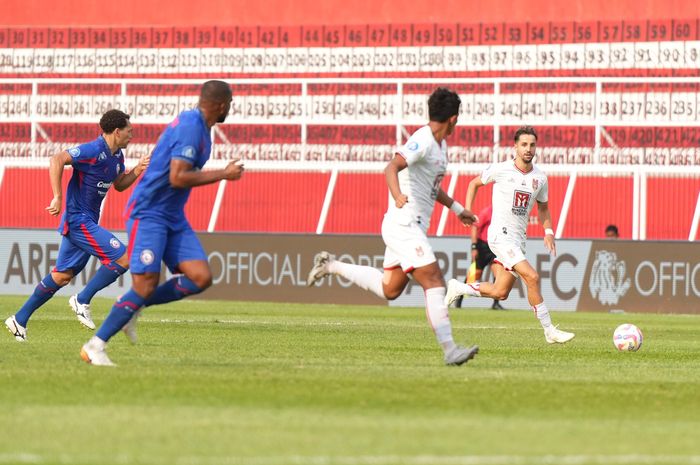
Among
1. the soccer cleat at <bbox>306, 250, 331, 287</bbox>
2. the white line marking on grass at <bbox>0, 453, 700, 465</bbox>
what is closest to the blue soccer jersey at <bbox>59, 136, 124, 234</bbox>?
the soccer cleat at <bbox>306, 250, 331, 287</bbox>

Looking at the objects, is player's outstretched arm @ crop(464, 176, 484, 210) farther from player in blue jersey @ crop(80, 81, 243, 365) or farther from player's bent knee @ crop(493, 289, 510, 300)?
player in blue jersey @ crop(80, 81, 243, 365)

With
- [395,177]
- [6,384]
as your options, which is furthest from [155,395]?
[395,177]

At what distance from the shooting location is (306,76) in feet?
125

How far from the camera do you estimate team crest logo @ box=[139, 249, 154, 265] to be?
34.2 ft

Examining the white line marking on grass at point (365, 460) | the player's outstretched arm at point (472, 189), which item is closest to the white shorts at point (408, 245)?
the white line marking on grass at point (365, 460)

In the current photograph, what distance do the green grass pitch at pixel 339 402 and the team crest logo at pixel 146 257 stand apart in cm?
74

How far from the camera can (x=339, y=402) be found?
8.94 meters

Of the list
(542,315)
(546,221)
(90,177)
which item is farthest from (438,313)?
(90,177)

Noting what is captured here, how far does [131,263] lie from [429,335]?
22.0 ft

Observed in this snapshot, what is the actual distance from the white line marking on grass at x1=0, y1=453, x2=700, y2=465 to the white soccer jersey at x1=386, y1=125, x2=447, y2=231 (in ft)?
15.6

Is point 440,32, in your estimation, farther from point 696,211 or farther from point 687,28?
point 696,211

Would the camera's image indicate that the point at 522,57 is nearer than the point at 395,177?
No

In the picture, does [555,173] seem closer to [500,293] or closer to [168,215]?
[500,293]

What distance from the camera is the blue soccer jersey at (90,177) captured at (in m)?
14.6
